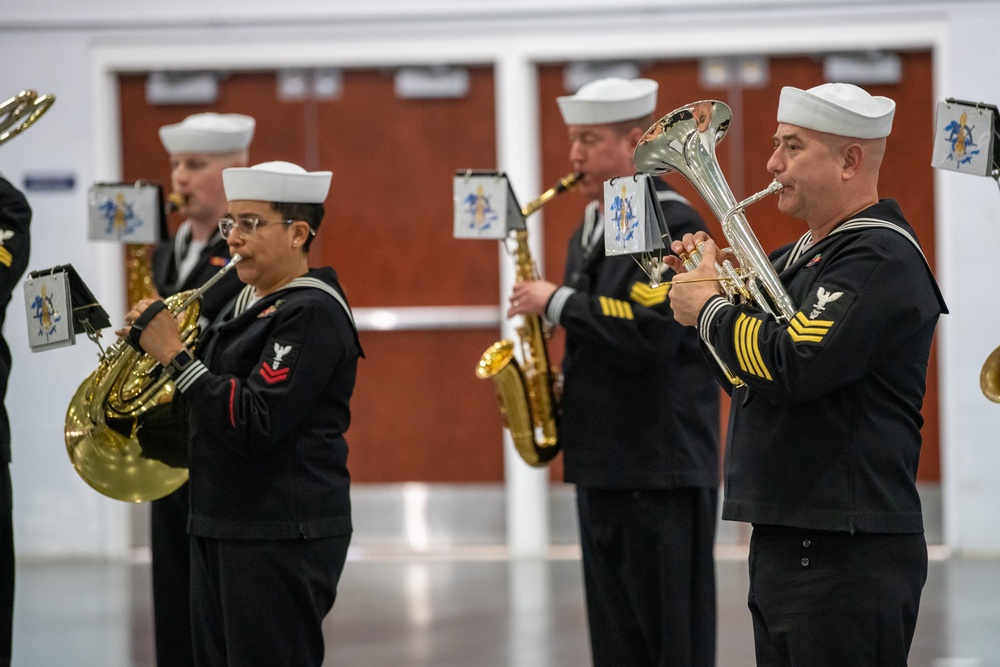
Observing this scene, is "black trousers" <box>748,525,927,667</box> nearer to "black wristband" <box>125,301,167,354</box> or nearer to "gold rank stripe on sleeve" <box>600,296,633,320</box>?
"gold rank stripe on sleeve" <box>600,296,633,320</box>

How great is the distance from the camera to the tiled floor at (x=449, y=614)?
4750 mm

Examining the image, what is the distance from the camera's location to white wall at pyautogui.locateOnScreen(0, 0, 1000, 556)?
254 inches

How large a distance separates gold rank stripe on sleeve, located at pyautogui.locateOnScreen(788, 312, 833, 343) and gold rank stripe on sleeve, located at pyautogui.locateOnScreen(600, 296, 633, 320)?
1174 mm

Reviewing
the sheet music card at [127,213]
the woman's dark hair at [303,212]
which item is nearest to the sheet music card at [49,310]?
the woman's dark hair at [303,212]

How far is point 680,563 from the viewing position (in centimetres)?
365

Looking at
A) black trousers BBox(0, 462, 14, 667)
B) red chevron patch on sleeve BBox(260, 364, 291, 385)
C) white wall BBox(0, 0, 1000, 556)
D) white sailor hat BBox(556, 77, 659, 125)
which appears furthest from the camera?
white wall BBox(0, 0, 1000, 556)

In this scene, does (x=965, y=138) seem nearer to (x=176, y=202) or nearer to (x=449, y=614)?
(x=176, y=202)

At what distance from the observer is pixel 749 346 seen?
2449mm

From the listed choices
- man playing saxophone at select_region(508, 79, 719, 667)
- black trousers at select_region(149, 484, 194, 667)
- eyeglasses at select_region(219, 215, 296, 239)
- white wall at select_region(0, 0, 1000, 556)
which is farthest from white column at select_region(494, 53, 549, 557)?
eyeglasses at select_region(219, 215, 296, 239)

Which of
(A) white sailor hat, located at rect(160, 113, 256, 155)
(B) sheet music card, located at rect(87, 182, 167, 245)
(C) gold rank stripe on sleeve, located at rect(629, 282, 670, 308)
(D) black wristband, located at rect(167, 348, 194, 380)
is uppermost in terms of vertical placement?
(A) white sailor hat, located at rect(160, 113, 256, 155)

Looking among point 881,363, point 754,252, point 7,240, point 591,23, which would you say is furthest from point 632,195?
point 591,23

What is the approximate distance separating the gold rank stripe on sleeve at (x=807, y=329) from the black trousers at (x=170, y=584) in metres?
2.14

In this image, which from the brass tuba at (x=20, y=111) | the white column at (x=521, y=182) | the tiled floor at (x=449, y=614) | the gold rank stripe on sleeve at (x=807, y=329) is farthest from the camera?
the white column at (x=521, y=182)

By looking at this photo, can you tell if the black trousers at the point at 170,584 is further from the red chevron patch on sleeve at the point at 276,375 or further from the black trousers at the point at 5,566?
the red chevron patch on sleeve at the point at 276,375
